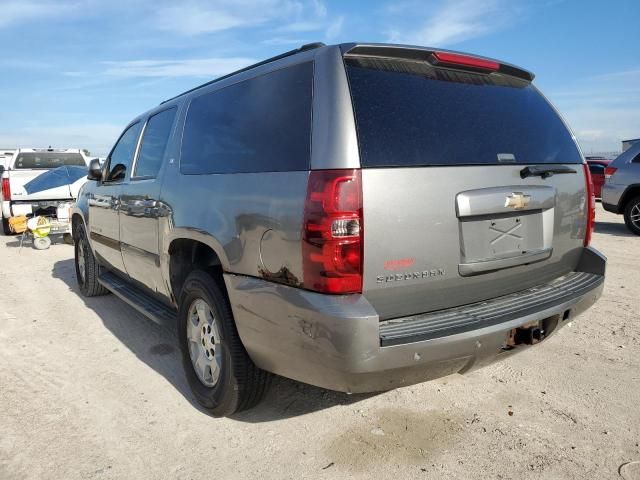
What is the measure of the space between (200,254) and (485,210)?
68.8 inches

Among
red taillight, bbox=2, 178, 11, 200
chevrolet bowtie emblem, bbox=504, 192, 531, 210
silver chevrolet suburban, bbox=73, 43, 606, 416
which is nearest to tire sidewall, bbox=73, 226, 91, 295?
silver chevrolet suburban, bbox=73, 43, 606, 416

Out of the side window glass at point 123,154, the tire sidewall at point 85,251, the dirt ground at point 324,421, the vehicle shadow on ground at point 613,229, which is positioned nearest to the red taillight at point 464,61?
the dirt ground at point 324,421

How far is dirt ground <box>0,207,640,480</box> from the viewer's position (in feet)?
8.14

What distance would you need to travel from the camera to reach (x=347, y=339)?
200cm

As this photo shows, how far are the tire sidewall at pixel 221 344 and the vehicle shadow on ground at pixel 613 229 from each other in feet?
29.6

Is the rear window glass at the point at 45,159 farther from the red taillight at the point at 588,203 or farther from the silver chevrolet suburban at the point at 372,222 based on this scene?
the red taillight at the point at 588,203

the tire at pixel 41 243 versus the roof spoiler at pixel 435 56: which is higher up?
the roof spoiler at pixel 435 56

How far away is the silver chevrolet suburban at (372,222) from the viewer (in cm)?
210

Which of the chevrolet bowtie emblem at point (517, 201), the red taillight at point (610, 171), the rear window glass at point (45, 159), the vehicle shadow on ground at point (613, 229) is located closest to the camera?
the chevrolet bowtie emblem at point (517, 201)

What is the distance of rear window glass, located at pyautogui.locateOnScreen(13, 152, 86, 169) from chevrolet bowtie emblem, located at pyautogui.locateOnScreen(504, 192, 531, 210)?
11.6m

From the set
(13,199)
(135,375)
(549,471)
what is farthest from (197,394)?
(13,199)

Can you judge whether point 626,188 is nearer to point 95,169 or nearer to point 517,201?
point 517,201

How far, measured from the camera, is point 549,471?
2.39 meters

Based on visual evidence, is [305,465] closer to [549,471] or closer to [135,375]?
[549,471]
